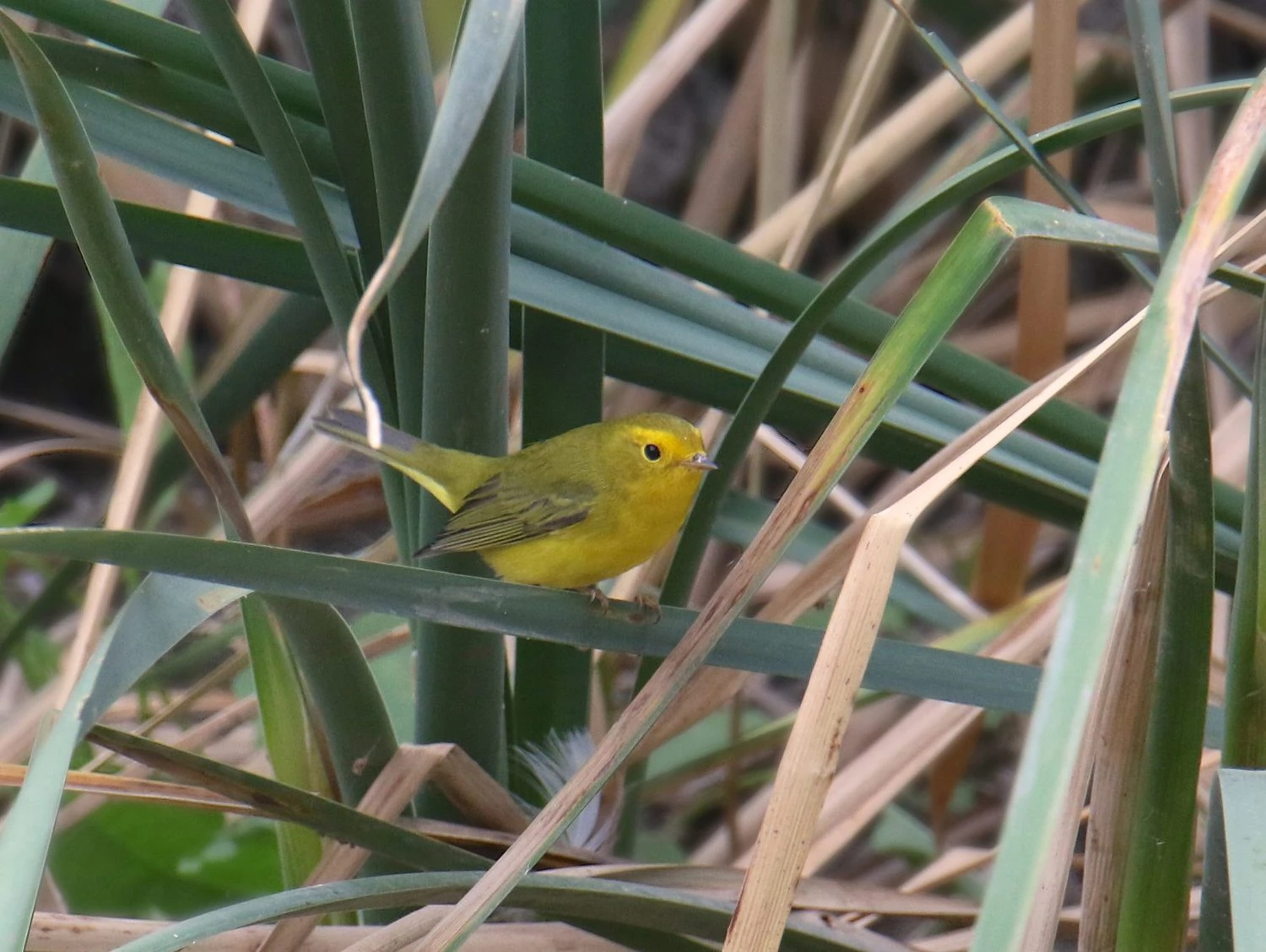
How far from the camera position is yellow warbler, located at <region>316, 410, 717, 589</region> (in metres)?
2.15

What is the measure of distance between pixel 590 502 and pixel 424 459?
77 centimetres

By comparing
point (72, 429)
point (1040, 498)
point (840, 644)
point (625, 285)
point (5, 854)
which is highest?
point (72, 429)

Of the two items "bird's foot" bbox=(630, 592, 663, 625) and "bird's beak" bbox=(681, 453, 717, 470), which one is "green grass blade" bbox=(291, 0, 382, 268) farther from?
"bird's beak" bbox=(681, 453, 717, 470)

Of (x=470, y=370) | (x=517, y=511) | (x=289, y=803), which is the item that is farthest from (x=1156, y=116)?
(x=517, y=511)

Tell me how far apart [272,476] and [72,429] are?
0.86 m

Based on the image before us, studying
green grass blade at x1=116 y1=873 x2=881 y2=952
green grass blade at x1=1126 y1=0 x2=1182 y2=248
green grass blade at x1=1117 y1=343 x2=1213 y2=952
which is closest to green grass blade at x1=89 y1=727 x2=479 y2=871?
green grass blade at x1=116 y1=873 x2=881 y2=952

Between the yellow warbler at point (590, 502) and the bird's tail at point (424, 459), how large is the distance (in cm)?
3

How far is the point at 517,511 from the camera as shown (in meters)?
2.29

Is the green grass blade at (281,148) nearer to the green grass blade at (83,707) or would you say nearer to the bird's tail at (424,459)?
the bird's tail at (424,459)

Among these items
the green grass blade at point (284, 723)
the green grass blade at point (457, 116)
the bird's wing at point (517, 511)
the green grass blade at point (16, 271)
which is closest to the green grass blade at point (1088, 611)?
the green grass blade at point (457, 116)

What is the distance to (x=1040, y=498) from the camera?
1689 mm

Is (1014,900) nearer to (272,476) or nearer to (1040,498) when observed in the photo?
(1040,498)

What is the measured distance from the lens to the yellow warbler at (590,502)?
2.15 metres

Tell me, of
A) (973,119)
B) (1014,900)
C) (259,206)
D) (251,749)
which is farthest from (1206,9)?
(1014,900)
